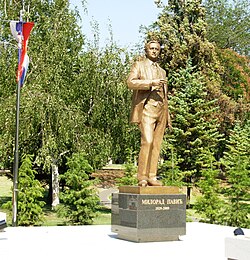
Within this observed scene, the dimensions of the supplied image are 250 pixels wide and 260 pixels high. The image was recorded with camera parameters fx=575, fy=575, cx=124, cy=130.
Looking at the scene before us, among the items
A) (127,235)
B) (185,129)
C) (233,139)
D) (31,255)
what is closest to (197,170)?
(185,129)

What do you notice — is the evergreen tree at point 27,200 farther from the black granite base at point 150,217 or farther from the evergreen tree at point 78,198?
the black granite base at point 150,217

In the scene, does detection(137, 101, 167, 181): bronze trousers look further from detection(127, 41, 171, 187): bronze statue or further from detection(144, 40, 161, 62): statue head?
detection(144, 40, 161, 62): statue head

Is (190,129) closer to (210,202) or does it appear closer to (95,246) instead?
(210,202)

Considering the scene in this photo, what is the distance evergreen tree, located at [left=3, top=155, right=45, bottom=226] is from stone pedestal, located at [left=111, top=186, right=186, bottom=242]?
16.7 feet

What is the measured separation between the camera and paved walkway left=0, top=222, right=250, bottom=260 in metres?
8.69

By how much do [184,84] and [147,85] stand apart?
17432mm

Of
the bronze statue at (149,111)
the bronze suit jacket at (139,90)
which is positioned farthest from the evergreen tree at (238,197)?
the bronze suit jacket at (139,90)

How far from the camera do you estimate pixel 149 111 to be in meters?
10.8

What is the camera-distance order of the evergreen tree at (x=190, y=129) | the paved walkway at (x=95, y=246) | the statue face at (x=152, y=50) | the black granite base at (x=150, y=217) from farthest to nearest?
the evergreen tree at (x=190, y=129), the statue face at (x=152, y=50), the black granite base at (x=150, y=217), the paved walkway at (x=95, y=246)

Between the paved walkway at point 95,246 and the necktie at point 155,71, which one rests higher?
the necktie at point 155,71

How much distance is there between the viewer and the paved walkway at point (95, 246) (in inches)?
342

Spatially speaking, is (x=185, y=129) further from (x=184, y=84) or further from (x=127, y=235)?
(x=127, y=235)

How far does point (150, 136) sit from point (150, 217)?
1501 millimetres

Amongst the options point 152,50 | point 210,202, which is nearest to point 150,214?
point 152,50
